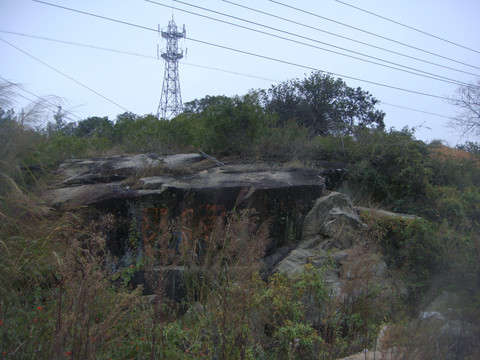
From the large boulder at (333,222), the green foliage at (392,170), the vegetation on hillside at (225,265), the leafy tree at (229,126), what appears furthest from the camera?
the leafy tree at (229,126)

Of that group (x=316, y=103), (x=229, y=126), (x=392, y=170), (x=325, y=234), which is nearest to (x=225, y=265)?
(x=325, y=234)

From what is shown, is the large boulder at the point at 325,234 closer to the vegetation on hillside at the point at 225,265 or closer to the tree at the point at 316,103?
the vegetation on hillside at the point at 225,265

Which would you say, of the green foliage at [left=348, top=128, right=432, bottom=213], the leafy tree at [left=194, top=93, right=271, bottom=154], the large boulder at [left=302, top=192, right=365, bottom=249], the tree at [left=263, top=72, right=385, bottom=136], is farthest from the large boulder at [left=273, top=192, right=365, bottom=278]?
the tree at [left=263, top=72, right=385, bottom=136]

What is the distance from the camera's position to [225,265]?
15.5 feet

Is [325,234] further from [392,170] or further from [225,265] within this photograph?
[392,170]

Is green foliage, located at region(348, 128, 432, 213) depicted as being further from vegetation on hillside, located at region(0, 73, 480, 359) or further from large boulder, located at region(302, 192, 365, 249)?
large boulder, located at region(302, 192, 365, 249)

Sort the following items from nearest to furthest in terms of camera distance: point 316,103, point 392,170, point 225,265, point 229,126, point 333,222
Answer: point 225,265 < point 333,222 < point 229,126 < point 392,170 < point 316,103

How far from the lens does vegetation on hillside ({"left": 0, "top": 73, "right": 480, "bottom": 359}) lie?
314cm

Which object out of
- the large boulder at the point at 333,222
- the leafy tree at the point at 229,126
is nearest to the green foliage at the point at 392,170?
the large boulder at the point at 333,222

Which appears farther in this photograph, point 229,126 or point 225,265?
point 229,126

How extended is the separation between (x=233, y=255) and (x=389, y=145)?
802 centimetres

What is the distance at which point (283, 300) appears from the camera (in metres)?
4.29

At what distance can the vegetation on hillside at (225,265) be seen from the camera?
314cm

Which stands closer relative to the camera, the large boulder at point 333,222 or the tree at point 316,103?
the large boulder at point 333,222
